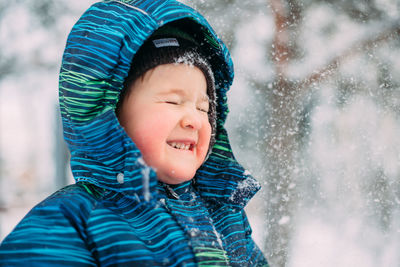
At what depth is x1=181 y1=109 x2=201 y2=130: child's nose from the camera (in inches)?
39.0

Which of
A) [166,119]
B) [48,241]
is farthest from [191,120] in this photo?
[48,241]

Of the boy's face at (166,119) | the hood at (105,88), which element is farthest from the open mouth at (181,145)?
the hood at (105,88)

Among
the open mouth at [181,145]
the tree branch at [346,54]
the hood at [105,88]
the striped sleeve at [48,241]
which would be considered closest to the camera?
the striped sleeve at [48,241]

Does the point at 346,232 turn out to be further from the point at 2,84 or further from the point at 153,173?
the point at 2,84

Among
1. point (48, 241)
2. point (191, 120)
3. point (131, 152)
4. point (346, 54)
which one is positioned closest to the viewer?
point (48, 241)

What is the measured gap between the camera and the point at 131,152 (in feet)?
2.92

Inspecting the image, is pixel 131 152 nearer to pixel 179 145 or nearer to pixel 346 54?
pixel 179 145

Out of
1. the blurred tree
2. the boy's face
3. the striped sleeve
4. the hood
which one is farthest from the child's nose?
the blurred tree

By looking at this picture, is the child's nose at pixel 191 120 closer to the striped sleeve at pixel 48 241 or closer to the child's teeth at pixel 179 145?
the child's teeth at pixel 179 145

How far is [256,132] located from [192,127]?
0.94 metres

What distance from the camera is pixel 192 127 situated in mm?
1020

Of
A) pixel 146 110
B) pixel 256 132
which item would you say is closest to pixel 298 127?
pixel 256 132

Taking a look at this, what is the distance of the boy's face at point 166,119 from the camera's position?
A: 975mm

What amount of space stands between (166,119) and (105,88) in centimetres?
18
